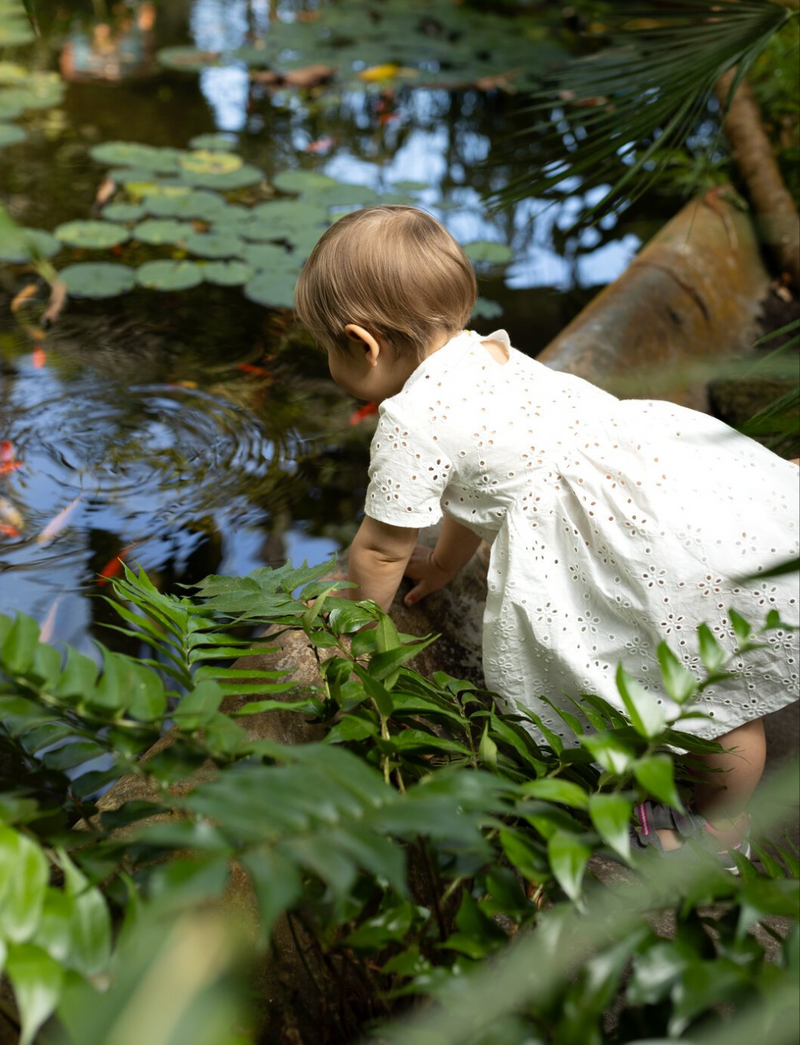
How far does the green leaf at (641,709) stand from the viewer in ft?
2.21

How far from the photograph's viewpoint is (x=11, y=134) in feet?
12.0

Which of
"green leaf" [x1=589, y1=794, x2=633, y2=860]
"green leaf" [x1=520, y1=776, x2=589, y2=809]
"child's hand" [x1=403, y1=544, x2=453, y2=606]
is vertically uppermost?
"green leaf" [x1=589, y1=794, x2=633, y2=860]

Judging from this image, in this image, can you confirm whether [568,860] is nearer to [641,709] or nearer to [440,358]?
[641,709]

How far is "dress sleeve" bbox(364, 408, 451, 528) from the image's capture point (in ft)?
4.24

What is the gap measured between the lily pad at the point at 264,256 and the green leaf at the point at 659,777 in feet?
8.24

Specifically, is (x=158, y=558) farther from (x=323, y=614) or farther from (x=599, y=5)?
(x=599, y=5)

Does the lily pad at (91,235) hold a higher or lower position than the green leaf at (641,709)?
lower

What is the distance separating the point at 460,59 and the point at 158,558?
13.4ft

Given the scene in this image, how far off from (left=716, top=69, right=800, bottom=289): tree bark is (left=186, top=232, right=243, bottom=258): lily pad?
1557 millimetres

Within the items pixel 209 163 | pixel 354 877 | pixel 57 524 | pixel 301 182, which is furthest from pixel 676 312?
pixel 354 877

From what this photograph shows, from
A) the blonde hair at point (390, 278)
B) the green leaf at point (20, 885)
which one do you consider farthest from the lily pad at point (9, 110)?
the green leaf at point (20, 885)

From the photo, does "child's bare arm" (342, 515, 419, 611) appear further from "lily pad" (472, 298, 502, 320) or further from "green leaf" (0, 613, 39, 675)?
"lily pad" (472, 298, 502, 320)

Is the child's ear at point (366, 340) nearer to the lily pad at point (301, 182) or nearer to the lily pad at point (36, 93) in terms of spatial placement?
the lily pad at point (301, 182)

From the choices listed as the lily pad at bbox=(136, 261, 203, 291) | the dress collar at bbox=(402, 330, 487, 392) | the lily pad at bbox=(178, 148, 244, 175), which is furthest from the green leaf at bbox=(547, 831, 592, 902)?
the lily pad at bbox=(178, 148, 244, 175)
